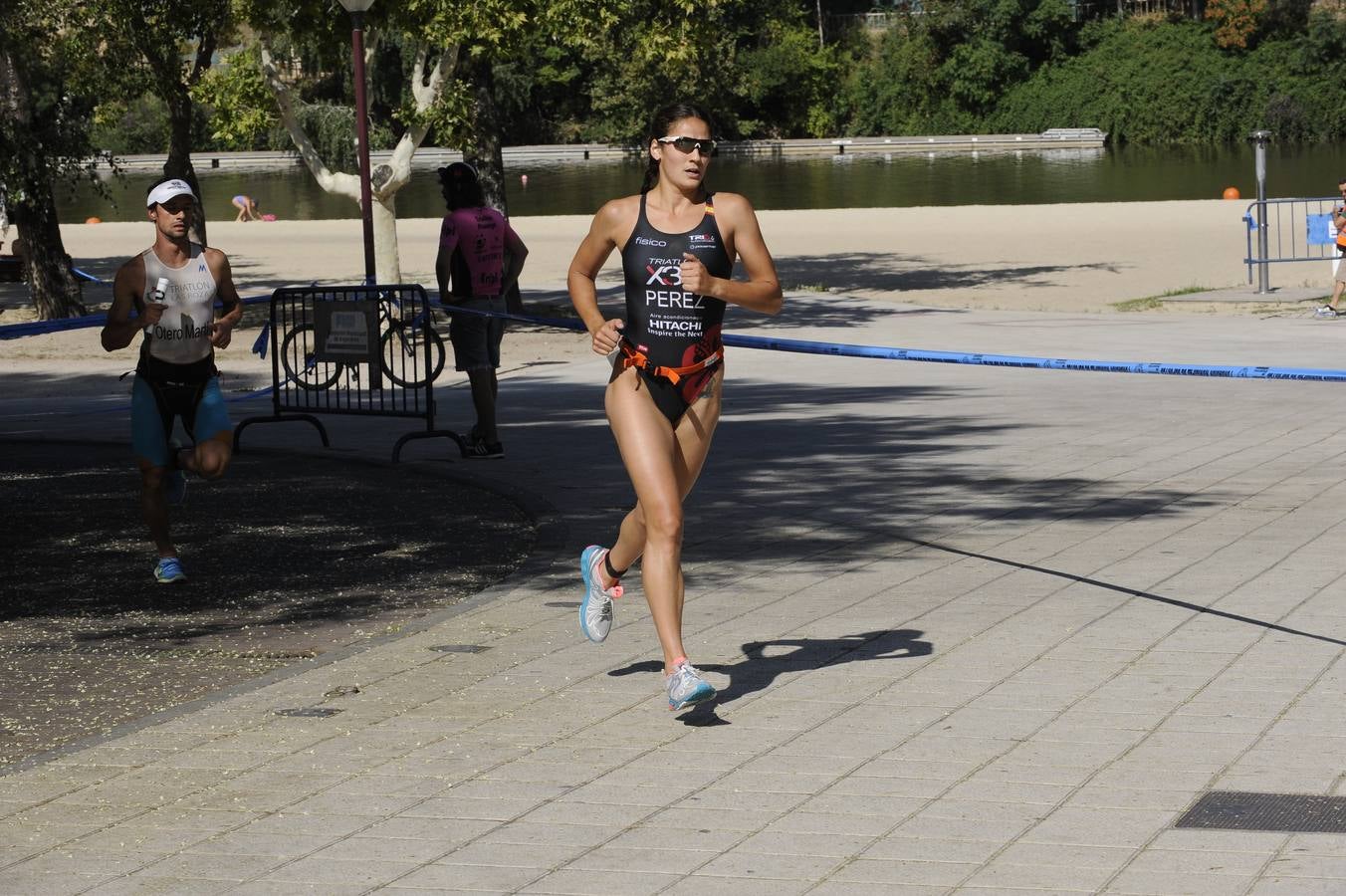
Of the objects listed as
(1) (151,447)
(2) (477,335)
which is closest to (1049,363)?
(1) (151,447)

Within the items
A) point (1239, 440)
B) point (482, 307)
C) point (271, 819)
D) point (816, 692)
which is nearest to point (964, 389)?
point (1239, 440)

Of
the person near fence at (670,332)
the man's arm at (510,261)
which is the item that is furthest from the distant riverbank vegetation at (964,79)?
the person near fence at (670,332)

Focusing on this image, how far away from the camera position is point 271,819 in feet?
16.8

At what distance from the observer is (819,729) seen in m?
5.87

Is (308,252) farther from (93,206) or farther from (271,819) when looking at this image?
(271,819)

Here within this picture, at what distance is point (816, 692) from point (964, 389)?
10302mm

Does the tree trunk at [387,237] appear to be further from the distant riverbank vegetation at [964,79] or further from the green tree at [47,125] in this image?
the distant riverbank vegetation at [964,79]

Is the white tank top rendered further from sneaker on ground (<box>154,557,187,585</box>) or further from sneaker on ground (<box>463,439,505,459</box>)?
sneaker on ground (<box>463,439,505,459</box>)

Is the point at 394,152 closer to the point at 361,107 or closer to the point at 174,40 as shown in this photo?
Answer: the point at 174,40

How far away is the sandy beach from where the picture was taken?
83.7 ft

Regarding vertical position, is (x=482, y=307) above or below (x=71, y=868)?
above

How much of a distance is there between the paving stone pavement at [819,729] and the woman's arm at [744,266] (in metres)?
1.32

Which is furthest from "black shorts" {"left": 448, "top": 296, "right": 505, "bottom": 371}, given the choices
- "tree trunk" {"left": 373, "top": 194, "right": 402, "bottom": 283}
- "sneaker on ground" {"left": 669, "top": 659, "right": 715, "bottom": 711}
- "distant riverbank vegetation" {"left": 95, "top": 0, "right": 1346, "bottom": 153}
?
"distant riverbank vegetation" {"left": 95, "top": 0, "right": 1346, "bottom": 153}

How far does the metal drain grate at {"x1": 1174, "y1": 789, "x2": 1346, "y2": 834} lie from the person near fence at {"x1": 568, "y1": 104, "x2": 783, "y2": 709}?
1610 millimetres
